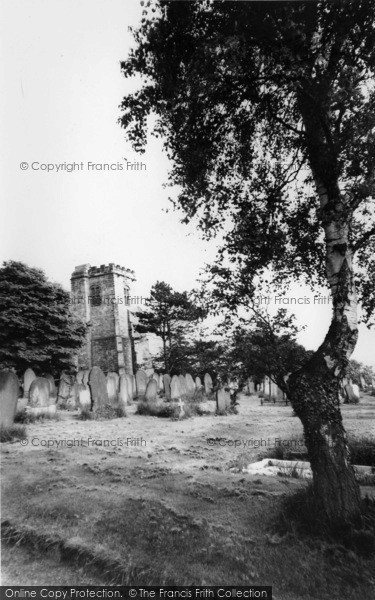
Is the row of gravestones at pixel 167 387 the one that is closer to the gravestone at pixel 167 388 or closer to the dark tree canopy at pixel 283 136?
the gravestone at pixel 167 388

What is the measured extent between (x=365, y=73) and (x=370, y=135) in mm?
743

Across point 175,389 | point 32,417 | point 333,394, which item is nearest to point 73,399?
point 175,389

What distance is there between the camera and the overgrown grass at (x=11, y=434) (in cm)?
756

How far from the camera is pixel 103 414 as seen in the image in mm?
11375

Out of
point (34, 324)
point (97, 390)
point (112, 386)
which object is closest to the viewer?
point (97, 390)

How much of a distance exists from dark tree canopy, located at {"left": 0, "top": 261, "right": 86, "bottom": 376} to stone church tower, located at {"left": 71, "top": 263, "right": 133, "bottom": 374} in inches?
391

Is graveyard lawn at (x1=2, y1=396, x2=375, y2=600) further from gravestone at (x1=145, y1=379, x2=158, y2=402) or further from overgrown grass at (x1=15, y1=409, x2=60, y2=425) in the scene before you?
gravestone at (x1=145, y1=379, x2=158, y2=402)

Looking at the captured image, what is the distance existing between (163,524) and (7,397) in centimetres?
658

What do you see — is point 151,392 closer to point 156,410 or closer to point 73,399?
point 156,410

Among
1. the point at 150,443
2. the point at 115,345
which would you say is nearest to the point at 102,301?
the point at 115,345

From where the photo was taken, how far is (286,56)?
357 cm

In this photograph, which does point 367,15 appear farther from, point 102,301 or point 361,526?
point 102,301

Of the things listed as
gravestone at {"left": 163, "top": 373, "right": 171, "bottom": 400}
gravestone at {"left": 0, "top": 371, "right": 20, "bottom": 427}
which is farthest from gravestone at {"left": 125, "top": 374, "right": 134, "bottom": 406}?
gravestone at {"left": 0, "top": 371, "right": 20, "bottom": 427}

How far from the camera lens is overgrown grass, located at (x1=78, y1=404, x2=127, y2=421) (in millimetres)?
11102
